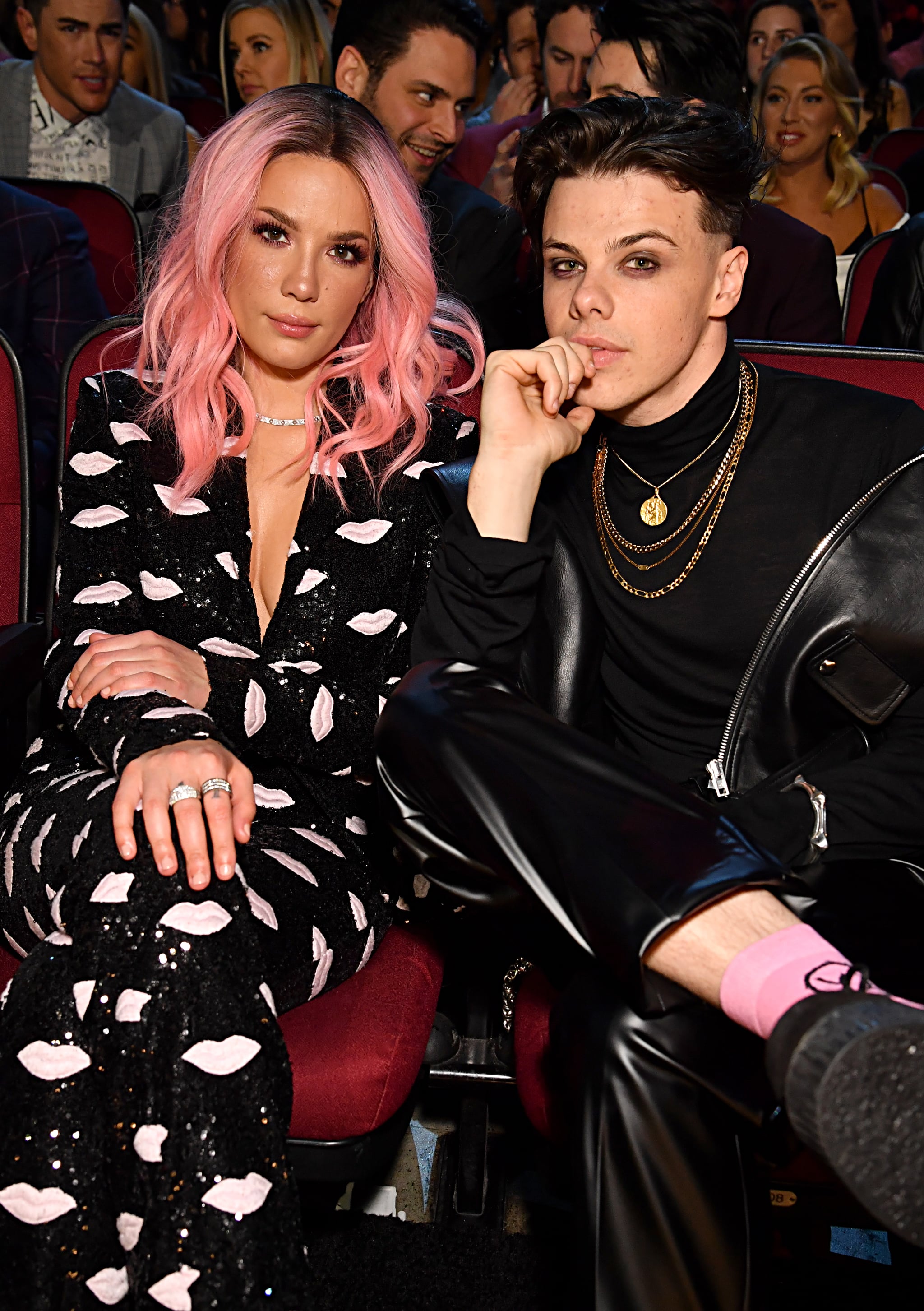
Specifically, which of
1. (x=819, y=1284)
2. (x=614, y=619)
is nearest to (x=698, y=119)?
(x=614, y=619)

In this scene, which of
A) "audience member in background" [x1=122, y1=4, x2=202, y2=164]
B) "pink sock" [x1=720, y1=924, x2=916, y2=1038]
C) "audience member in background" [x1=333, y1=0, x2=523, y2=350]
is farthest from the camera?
"audience member in background" [x1=122, y1=4, x2=202, y2=164]

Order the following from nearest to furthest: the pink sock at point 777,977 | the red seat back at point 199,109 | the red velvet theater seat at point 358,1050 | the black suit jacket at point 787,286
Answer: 1. the pink sock at point 777,977
2. the red velvet theater seat at point 358,1050
3. the black suit jacket at point 787,286
4. the red seat back at point 199,109

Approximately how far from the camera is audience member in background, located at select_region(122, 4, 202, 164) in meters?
4.51

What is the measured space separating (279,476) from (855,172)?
2.30 metres

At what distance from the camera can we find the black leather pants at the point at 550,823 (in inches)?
45.9

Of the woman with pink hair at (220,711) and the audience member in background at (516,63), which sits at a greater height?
the audience member in background at (516,63)

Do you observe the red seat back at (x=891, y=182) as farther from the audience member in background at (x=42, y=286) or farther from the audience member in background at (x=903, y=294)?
the audience member in background at (x=42, y=286)

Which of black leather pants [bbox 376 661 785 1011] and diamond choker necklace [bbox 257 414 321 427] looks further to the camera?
diamond choker necklace [bbox 257 414 321 427]

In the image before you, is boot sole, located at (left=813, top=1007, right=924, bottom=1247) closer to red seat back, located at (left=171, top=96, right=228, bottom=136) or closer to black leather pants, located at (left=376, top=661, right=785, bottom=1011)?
black leather pants, located at (left=376, top=661, right=785, bottom=1011)

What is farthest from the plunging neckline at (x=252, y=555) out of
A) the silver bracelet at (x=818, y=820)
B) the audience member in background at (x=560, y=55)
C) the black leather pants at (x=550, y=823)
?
the audience member in background at (x=560, y=55)

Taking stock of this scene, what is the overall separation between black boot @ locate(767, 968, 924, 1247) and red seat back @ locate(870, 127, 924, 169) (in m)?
4.39

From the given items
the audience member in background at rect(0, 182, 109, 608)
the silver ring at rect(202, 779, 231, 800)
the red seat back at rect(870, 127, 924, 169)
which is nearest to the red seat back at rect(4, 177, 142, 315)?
the audience member in background at rect(0, 182, 109, 608)

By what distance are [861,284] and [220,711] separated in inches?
76.9

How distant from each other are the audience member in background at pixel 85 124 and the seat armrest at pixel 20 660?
2531 mm
